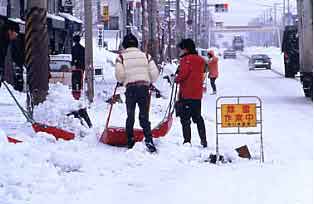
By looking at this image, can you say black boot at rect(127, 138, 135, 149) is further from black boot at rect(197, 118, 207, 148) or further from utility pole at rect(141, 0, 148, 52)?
utility pole at rect(141, 0, 148, 52)

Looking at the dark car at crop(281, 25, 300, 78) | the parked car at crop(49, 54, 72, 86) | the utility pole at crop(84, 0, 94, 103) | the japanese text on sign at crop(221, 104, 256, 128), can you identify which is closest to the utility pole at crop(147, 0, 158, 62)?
the parked car at crop(49, 54, 72, 86)

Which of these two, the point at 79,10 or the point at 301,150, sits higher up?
the point at 79,10

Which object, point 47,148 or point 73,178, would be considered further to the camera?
point 47,148

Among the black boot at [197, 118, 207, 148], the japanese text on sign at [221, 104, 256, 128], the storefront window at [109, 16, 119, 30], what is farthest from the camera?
the storefront window at [109, 16, 119, 30]

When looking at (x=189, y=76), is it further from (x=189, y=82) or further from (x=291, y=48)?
(x=291, y=48)

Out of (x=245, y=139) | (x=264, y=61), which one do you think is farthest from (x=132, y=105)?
(x=264, y=61)

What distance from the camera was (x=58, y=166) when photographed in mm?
9664

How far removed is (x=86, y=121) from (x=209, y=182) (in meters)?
4.91

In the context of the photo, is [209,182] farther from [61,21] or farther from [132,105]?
[61,21]

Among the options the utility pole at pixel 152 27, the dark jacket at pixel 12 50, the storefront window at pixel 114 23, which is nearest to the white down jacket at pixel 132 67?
the dark jacket at pixel 12 50

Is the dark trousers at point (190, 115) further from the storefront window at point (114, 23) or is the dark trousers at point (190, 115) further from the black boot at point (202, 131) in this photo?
the storefront window at point (114, 23)

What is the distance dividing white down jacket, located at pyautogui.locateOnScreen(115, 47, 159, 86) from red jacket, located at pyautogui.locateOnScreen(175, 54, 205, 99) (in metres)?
0.53

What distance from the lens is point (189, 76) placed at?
38.1ft

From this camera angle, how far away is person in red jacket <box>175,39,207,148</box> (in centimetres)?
1161
